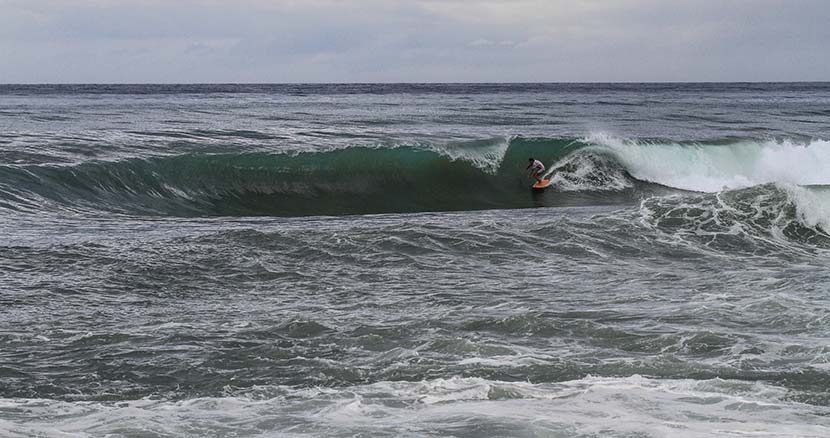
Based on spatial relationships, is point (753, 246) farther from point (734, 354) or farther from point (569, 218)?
point (734, 354)

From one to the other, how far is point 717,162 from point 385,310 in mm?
20526

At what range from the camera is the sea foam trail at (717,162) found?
2519cm

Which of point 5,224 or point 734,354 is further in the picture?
point 5,224

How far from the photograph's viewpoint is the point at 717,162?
27.5 meters

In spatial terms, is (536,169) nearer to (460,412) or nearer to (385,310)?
(385,310)

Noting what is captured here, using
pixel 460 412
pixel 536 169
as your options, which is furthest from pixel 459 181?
pixel 460 412

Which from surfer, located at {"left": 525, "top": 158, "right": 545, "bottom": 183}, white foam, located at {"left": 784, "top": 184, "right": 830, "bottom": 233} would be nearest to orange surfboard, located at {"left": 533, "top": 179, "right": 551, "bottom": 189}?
surfer, located at {"left": 525, "top": 158, "right": 545, "bottom": 183}

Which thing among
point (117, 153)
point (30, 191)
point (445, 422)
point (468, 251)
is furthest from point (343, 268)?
point (117, 153)

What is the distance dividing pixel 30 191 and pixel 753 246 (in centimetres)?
1186

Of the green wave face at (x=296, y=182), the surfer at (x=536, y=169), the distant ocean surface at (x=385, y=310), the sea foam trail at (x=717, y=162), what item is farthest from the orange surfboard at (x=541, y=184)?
the sea foam trail at (x=717, y=162)

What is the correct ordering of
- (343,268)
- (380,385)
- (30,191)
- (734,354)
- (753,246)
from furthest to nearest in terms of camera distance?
(30,191), (753,246), (343,268), (734,354), (380,385)

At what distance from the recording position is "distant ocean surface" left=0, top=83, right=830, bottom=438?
6141mm

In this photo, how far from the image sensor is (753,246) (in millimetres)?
13305

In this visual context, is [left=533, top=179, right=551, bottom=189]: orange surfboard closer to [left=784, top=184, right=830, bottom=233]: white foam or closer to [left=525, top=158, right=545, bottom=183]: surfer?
[left=525, top=158, right=545, bottom=183]: surfer
